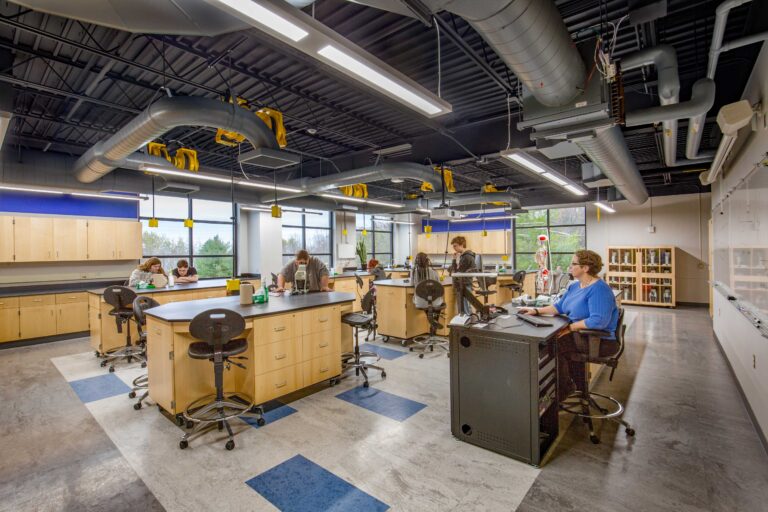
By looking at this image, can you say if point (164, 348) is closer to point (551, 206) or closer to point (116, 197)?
point (116, 197)

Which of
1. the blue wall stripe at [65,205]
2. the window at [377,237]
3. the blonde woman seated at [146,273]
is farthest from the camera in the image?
the window at [377,237]

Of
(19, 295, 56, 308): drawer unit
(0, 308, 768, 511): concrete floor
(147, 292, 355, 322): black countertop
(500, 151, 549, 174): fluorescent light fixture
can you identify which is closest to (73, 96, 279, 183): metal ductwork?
(147, 292, 355, 322): black countertop

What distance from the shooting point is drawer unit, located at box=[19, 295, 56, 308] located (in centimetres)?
603

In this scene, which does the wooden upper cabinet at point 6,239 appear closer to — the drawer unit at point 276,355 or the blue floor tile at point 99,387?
the blue floor tile at point 99,387

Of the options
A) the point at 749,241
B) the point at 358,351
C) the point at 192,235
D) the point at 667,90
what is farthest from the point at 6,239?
the point at 749,241

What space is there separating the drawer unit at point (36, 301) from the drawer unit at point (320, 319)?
5.59 meters

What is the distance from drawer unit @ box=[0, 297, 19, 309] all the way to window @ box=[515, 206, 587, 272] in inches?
488

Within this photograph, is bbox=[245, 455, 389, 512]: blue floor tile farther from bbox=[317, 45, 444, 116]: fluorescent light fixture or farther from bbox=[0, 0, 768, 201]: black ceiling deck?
bbox=[0, 0, 768, 201]: black ceiling deck

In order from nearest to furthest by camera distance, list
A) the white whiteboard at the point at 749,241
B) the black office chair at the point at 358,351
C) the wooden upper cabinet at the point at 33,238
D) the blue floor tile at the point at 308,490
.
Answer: the blue floor tile at the point at 308,490
the white whiteboard at the point at 749,241
the black office chair at the point at 358,351
the wooden upper cabinet at the point at 33,238

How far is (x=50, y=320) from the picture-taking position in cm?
625

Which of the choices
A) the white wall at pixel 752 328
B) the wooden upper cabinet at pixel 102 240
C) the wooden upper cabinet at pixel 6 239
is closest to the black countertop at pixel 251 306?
the white wall at pixel 752 328

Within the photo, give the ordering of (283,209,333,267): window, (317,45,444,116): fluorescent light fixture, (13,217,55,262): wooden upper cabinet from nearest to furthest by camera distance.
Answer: (317,45,444,116): fluorescent light fixture, (13,217,55,262): wooden upper cabinet, (283,209,333,267): window

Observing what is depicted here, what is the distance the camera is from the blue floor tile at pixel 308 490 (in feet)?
7.06

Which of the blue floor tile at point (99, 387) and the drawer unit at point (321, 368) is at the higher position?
the drawer unit at point (321, 368)
